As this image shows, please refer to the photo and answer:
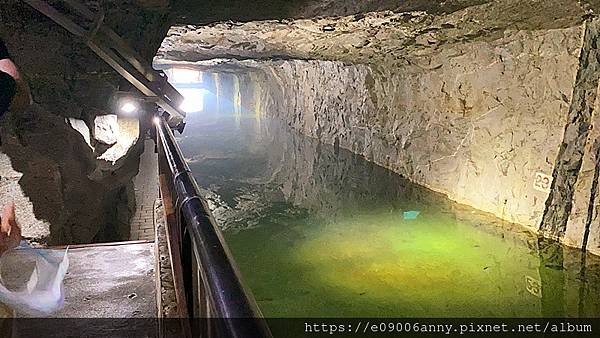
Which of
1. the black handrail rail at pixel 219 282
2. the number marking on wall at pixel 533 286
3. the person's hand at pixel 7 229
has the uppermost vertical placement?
the black handrail rail at pixel 219 282

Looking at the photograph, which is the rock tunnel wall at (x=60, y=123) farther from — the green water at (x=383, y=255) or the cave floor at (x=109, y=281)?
the green water at (x=383, y=255)

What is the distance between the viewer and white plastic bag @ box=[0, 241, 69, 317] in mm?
2186

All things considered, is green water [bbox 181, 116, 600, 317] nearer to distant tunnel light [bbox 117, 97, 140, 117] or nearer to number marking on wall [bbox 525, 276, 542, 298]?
number marking on wall [bbox 525, 276, 542, 298]

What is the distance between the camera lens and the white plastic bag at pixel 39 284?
2186mm

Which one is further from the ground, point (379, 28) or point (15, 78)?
point (379, 28)

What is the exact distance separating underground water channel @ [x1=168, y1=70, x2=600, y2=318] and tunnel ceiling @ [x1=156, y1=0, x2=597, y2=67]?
2.09 metres

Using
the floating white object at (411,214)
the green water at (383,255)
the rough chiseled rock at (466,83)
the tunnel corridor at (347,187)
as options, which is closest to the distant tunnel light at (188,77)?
the rough chiseled rock at (466,83)

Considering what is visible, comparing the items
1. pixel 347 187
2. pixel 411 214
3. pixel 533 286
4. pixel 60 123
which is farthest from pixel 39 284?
pixel 347 187

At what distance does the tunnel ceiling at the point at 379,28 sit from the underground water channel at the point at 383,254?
2090 millimetres

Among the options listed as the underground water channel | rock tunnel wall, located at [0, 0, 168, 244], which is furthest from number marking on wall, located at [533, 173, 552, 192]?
rock tunnel wall, located at [0, 0, 168, 244]

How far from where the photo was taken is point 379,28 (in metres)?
5.51

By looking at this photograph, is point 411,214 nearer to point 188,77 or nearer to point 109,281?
point 109,281

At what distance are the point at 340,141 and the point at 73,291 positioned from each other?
814cm

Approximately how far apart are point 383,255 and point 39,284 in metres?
3.25
